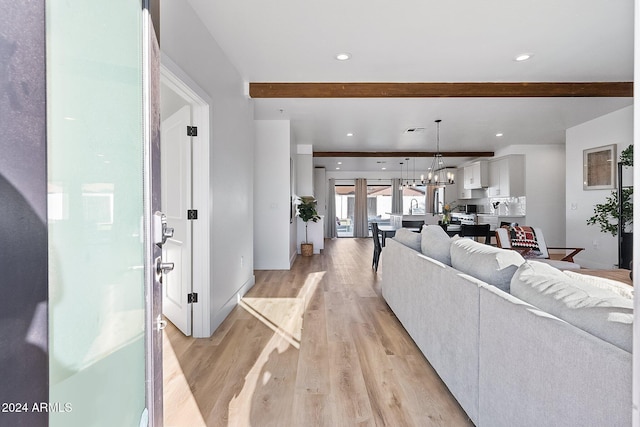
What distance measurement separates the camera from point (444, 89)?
393cm

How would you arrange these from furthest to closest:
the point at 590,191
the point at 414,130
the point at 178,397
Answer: the point at 414,130 → the point at 590,191 → the point at 178,397

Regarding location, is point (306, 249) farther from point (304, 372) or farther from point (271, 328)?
point (304, 372)

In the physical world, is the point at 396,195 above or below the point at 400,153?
below

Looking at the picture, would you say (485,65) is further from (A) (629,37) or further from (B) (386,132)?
(B) (386,132)

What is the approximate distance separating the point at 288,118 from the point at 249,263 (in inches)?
99.1

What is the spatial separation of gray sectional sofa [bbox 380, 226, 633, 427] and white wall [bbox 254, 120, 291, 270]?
134 inches

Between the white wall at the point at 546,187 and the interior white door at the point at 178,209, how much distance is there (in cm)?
765

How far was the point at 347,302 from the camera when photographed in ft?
11.7

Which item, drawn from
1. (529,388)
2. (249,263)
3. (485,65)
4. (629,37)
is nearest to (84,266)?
(529,388)

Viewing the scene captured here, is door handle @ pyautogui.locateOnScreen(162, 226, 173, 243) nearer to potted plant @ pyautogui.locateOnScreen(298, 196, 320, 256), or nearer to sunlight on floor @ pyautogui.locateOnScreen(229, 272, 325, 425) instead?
sunlight on floor @ pyautogui.locateOnScreen(229, 272, 325, 425)

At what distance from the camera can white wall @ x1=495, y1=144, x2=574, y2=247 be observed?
755 cm

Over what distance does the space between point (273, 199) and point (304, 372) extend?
11.6 feet

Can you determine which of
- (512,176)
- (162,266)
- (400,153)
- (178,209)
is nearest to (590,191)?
(512,176)

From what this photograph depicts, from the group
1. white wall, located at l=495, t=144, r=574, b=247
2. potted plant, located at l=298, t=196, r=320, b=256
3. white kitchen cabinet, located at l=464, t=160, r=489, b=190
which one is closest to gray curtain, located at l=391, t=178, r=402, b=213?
white kitchen cabinet, located at l=464, t=160, r=489, b=190
